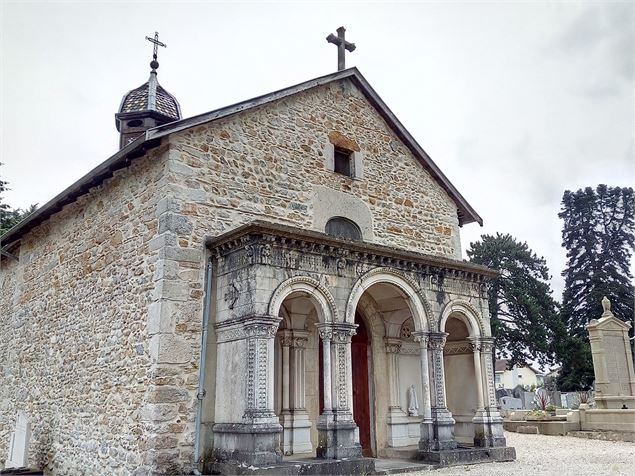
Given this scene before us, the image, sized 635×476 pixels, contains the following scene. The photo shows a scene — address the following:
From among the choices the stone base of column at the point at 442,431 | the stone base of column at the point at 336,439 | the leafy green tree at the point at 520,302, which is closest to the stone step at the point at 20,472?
the stone base of column at the point at 336,439

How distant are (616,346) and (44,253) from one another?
17.7m

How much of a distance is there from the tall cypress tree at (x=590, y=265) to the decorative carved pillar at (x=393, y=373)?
81.3 ft

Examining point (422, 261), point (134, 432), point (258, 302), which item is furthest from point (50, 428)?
point (422, 261)

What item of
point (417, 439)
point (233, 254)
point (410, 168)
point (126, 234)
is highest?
point (410, 168)

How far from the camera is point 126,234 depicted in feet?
36.0

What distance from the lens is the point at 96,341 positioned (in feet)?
36.7

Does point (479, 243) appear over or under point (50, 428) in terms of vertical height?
over

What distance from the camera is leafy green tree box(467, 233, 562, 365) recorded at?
113ft

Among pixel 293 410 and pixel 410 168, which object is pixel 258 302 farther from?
pixel 410 168

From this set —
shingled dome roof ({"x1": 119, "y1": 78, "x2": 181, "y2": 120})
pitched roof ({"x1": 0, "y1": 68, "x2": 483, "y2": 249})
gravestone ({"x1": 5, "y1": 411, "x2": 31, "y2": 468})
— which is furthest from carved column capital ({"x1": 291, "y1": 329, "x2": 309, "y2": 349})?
shingled dome roof ({"x1": 119, "y1": 78, "x2": 181, "y2": 120})

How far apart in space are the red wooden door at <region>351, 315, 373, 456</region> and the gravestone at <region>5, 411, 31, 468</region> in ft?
22.3

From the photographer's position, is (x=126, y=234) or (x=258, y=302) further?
(x=126, y=234)

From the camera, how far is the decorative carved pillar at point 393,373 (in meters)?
12.1

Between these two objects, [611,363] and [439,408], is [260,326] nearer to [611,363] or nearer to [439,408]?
[439,408]
